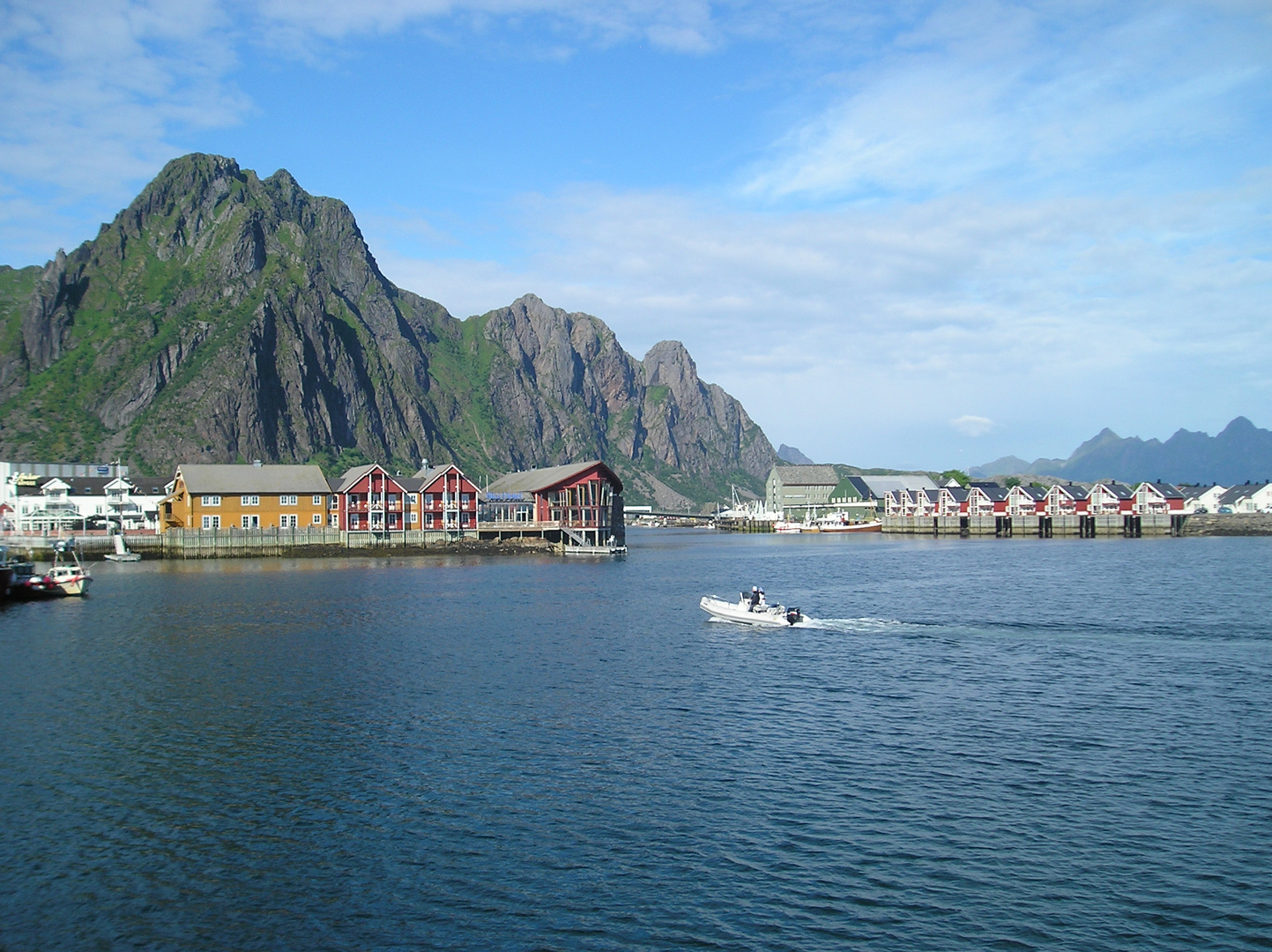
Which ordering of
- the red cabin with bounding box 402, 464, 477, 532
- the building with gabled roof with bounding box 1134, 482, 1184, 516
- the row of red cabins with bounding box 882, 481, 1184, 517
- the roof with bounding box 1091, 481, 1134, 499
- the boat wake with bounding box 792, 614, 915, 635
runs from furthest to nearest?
1. the roof with bounding box 1091, 481, 1134, 499
2. the row of red cabins with bounding box 882, 481, 1184, 517
3. the building with gabled roof with bounding box 1134, 482, 1184, 516
4. the red cabin with bounding box 402, 464, 477, 532
5. the boat wake with bounding box 792, 614, 915, 635

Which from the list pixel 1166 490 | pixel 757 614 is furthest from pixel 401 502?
pixel 1166 490

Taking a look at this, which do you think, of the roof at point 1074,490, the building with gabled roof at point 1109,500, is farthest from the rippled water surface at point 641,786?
the roof at point 1074,490

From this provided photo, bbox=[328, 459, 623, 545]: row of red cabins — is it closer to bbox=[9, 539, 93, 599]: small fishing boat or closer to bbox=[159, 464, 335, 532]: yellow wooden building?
bbox=[159, 464, 335, 532]: yellow wooden building

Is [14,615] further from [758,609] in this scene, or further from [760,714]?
[760,714]

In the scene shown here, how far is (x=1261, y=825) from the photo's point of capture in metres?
22.9

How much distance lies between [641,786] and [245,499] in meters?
113

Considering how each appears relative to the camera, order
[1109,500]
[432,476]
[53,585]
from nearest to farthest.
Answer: [53,585] < [432,476] < [1109,500]

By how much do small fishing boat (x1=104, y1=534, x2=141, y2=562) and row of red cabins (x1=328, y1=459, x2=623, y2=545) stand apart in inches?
991

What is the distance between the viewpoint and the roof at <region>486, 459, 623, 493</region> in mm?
138375

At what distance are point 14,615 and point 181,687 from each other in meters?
35.0

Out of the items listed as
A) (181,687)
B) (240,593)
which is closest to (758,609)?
(181,687)

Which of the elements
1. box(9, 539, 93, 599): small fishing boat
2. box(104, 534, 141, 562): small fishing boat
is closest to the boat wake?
box(9, 539, 93, 599): small fishing boat

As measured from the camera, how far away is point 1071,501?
180 meters

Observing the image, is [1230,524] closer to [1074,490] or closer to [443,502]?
[1074,490]
